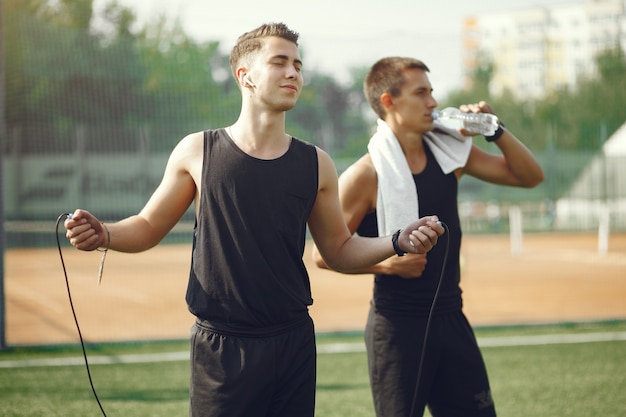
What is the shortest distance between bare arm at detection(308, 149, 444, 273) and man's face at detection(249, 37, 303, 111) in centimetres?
25

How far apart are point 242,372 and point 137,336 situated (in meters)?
7.54

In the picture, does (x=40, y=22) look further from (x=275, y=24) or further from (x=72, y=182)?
(x=275, y=24)

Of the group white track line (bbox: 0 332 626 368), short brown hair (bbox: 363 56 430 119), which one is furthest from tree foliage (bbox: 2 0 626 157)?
short brown hair (bbox: 363 56 430 119)

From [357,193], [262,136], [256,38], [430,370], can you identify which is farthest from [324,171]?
[430,370]

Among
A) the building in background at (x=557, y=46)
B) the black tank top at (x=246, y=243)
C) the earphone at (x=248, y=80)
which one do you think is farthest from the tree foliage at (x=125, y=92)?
the black tank top at (x=246, y=243)

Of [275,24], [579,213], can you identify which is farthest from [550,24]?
[275,24]

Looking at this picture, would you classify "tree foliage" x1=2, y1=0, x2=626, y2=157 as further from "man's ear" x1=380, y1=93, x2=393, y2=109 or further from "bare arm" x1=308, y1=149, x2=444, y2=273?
"bare arm" x1=308, y1=149, x2=444, y2=273

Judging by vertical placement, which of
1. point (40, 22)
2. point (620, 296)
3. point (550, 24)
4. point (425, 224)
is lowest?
point (620, 296)

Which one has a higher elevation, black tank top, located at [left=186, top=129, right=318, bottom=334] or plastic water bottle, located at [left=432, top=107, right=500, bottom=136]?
plastic water bottle, located at [left=432, top=107, right=500, bottom=136]

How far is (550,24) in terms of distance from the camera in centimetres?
10244

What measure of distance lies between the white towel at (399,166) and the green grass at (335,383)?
2.60 m

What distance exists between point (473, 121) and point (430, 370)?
1.24m

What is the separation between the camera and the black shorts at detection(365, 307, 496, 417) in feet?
12.0

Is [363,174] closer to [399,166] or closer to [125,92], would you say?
[399,166]
